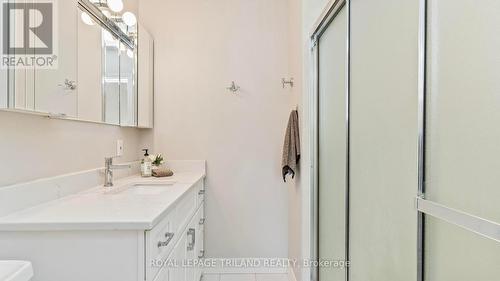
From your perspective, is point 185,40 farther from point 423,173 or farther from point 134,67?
point 423,173

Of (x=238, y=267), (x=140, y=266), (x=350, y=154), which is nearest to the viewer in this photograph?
(x=140, y=266)

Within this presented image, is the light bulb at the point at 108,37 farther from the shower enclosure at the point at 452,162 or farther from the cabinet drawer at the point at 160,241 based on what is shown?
the shower enclosure at the point at 452,162

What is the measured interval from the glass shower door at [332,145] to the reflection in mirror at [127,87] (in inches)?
55.0

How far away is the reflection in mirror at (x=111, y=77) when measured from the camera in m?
1.86

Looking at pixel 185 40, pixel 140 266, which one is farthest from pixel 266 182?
pixel 140 266

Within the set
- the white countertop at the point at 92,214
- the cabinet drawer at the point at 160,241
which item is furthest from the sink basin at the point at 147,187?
the cabinet drawer at the point at 160,241

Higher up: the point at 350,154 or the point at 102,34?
the point at 102,34

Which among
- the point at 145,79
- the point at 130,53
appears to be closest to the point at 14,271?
the point at 130,53

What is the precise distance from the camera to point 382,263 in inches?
41.0

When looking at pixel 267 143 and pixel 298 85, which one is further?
pixel 267 143

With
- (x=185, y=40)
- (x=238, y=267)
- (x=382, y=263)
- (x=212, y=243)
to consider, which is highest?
(x=185, y=40)

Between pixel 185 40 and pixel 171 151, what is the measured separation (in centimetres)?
102

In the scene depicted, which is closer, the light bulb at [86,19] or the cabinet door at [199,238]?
the light bulb at [86,19]

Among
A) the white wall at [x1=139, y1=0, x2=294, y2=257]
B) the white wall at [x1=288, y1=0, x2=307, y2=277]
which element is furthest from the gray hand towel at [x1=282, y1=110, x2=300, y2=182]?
the white wall at [x1=139, y1=0, x2=294, y2=257]
